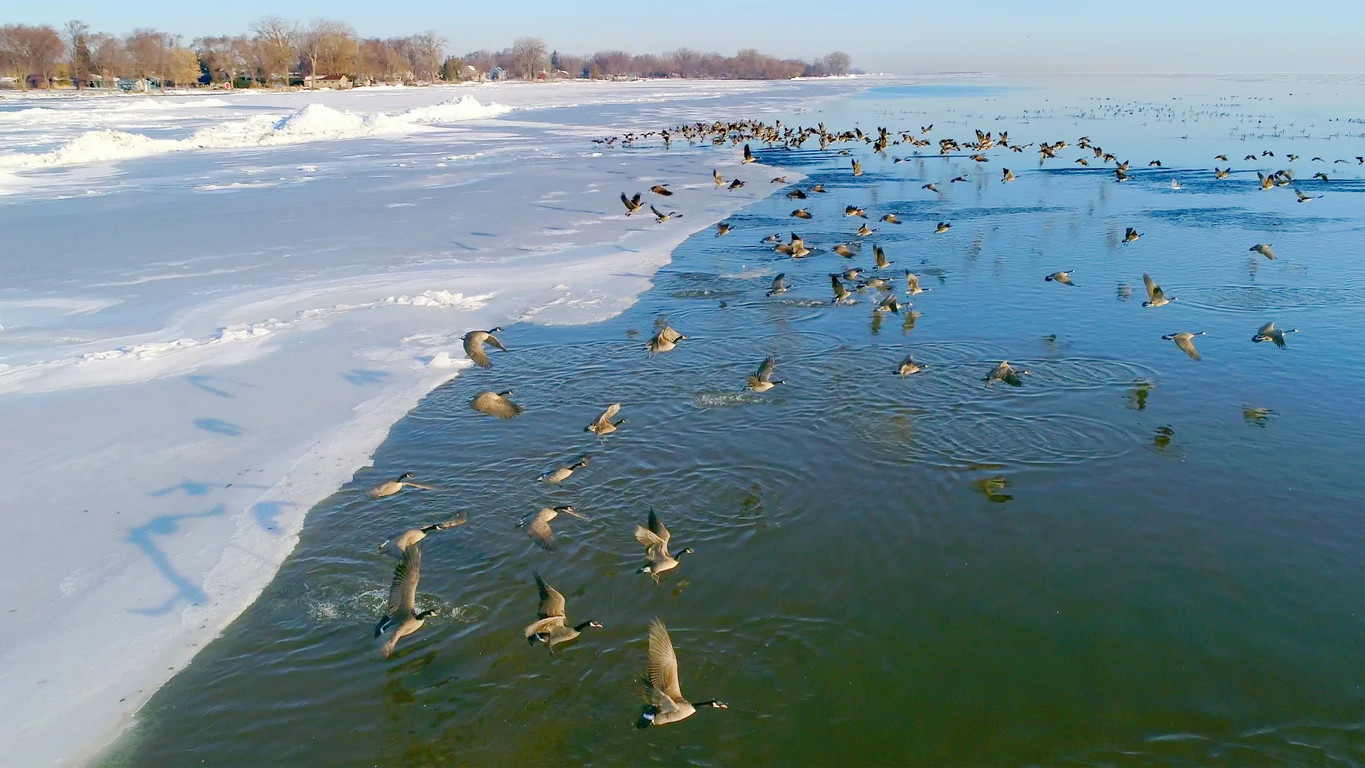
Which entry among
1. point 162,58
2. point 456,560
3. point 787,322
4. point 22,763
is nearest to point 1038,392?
point 787,322

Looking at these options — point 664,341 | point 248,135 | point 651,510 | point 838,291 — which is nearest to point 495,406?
point 664,341

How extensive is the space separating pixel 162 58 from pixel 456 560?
9874 centimetres

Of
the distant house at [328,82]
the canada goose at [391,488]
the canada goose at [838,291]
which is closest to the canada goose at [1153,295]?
the canada goose at [838,291]

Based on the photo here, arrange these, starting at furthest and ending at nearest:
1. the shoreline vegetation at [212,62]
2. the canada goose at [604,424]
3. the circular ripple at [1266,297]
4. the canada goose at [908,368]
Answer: the shoreline vegetation at [212,62]
the circular ripple at [1266,297]
the canada goose at [908,368]
the canada goose at [604,424]

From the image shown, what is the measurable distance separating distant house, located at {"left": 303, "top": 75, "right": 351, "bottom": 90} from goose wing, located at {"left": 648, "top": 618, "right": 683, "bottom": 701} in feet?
304

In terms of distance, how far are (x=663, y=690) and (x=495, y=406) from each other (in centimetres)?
419

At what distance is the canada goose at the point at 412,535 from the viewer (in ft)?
21.5

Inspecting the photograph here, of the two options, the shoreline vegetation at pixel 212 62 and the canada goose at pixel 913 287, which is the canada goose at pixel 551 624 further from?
the shoreline vegetation at pixel 212 62

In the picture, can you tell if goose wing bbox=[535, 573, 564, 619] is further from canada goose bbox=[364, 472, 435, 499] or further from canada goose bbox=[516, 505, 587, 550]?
canada goose bbox=[364, 472, 435, 499]

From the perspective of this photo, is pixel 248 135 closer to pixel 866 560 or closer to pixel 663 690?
pixel 866 560

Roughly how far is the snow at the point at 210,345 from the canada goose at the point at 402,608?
48.7 inches

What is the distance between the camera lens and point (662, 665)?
480cm

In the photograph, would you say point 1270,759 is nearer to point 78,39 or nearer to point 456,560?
point 456,560

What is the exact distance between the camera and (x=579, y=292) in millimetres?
13273
